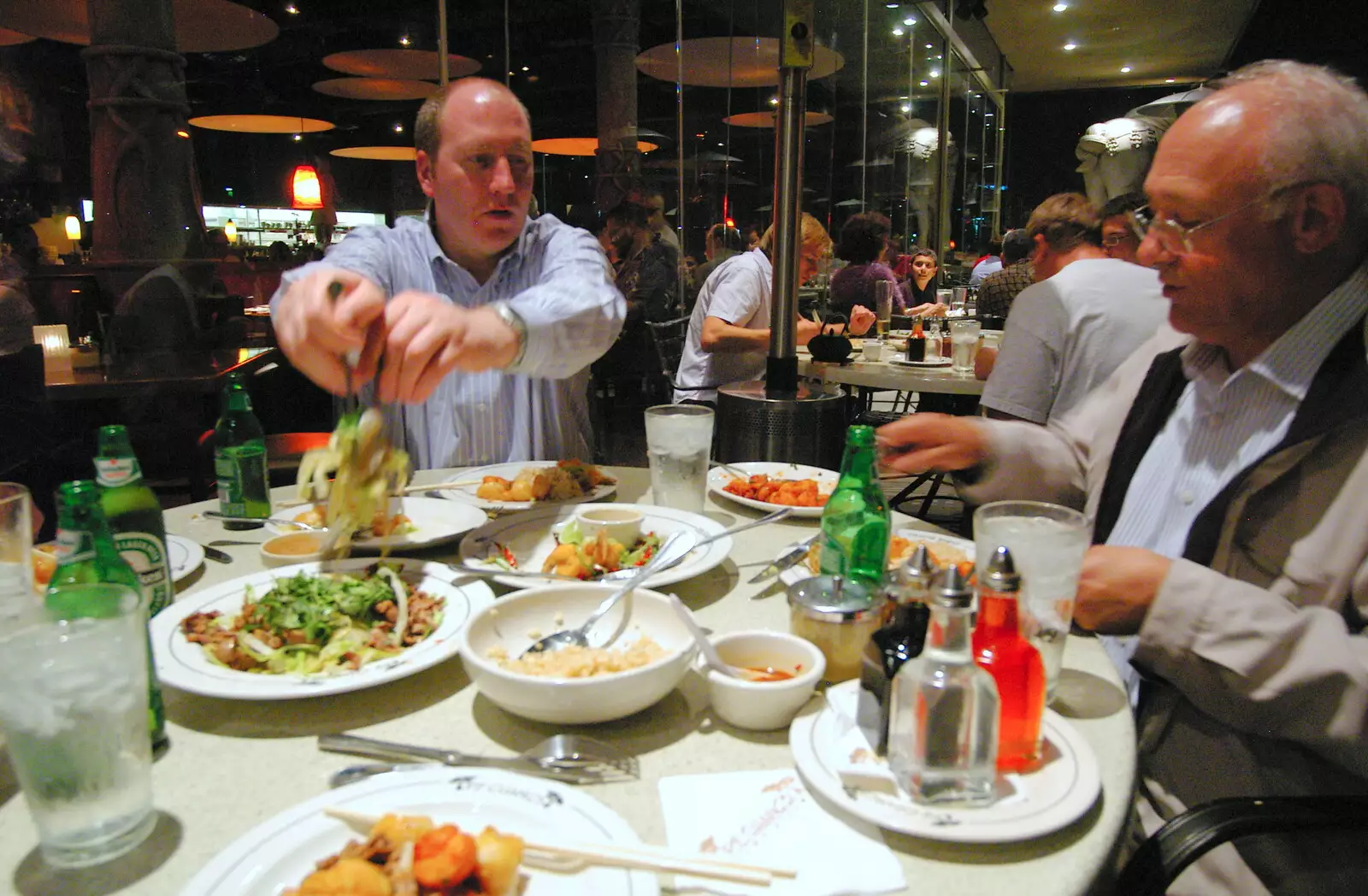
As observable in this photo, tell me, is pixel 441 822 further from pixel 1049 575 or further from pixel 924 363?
pixel 924 363

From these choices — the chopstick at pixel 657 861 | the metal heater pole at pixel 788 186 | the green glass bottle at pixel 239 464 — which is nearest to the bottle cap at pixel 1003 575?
the chopstick at pixel 657 861

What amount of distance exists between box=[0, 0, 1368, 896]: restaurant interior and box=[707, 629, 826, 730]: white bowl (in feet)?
0.05

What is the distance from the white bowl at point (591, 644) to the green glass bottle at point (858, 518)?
0.32 meters

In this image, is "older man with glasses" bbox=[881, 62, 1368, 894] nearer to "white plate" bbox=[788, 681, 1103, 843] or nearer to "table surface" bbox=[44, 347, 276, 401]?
"white plate" bbox=[788, 681, 1103, 843]

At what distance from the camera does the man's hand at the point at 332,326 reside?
1397 millimetres

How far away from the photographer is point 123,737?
2.57ft

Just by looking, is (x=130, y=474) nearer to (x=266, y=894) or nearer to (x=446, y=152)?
(x=266, y=894)

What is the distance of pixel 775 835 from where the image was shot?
0.81 m

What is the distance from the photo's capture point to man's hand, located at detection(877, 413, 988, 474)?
1657mm

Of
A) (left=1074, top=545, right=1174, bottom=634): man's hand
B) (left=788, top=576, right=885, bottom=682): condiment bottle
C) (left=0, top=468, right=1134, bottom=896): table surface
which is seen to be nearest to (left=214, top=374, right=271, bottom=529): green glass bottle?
(left=0, top=468, right=1134, bottom=896): table surface

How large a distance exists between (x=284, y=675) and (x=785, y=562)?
2.61 feet

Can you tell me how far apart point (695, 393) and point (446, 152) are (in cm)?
249

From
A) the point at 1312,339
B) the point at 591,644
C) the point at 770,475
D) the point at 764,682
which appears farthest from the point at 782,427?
the point at 764,682

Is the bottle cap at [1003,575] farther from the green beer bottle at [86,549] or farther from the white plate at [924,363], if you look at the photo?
the white plate at [924,363]
